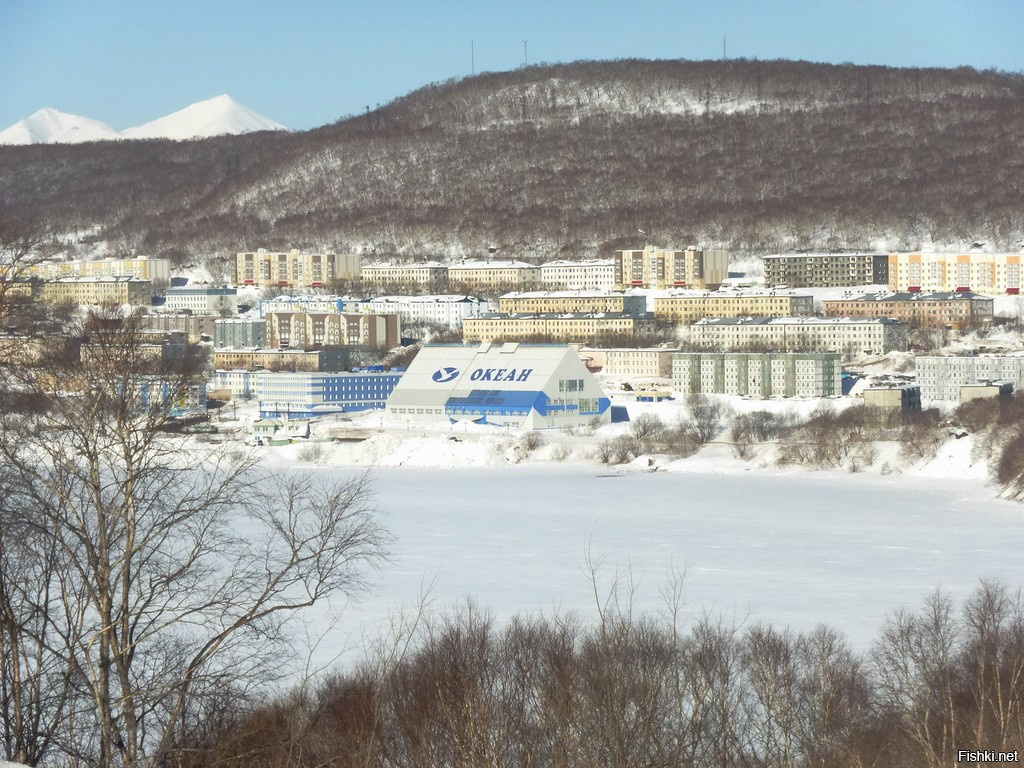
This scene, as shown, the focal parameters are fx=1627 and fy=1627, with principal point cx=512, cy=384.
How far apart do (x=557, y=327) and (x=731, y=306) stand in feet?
16.7

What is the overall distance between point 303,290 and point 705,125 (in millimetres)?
20367

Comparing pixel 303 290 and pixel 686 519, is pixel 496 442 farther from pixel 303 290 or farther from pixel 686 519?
pixel 303 290

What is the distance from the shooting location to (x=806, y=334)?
125ft

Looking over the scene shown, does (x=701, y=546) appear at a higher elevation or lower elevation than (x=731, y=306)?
lower

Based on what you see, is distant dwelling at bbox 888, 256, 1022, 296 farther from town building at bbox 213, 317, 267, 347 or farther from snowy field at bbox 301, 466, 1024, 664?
snowy field at bbox 301, 466, 1024, 664

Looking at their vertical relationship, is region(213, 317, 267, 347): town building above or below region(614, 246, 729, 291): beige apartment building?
below

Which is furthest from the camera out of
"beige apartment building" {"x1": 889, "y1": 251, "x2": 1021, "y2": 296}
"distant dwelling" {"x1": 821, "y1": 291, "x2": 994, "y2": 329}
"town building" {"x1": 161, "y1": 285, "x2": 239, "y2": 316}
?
"town building" {"x1": 161, "y1": 285, "x2": 239, "y2": 316}

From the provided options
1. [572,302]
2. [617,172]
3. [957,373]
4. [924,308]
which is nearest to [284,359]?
[572,302]

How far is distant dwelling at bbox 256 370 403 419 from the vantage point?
109 ft

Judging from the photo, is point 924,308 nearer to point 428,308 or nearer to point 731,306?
point 731,306


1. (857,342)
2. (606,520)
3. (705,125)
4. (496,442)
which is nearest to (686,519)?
(606,520)

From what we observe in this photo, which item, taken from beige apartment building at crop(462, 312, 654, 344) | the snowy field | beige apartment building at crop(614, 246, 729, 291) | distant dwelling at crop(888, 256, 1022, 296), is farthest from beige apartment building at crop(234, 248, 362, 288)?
the snowy field

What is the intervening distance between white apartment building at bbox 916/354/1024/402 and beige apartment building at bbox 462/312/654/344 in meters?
11.1

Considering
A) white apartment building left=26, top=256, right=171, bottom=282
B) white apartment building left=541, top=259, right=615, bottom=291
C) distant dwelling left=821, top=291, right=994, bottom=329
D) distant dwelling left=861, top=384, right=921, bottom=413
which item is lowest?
distant dwelling left=861, top=384, right=921, bottom=413
